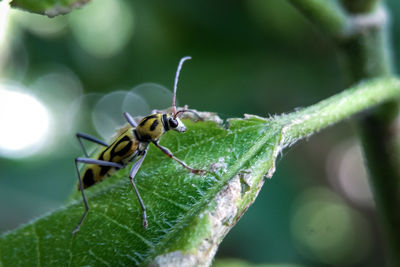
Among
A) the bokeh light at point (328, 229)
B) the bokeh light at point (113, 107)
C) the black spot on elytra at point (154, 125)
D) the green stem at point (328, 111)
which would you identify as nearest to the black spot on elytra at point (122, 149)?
the black spot on elytra at point (154, 125)

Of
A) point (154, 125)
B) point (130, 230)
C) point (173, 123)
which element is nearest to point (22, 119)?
point (154, 125)

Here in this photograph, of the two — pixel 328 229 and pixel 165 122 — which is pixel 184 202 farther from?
pixel 328 229

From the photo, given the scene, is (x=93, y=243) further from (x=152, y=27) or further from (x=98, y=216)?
(x=152, y=27)

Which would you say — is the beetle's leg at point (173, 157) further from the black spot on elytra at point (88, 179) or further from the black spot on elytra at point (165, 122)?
the black spot on elytra at point (88, 179)

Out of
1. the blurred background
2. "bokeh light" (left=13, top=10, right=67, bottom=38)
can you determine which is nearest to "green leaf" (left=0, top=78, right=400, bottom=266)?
the blurred background

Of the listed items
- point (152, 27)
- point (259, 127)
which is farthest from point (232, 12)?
point (259, 127)

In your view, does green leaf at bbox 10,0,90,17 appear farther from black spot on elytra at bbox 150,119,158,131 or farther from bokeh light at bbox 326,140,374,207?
bokeh light at bbox 326,140,374,207
